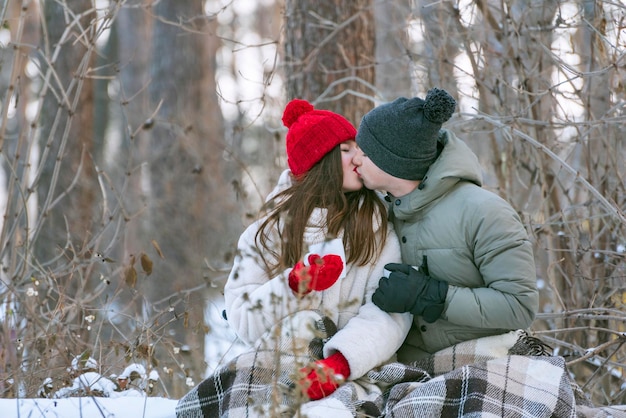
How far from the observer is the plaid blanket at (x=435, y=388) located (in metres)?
3.12

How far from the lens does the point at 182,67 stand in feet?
36.9

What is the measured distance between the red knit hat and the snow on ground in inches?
48.9

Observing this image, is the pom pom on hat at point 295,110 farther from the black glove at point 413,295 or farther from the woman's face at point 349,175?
the black glove at point 413,295

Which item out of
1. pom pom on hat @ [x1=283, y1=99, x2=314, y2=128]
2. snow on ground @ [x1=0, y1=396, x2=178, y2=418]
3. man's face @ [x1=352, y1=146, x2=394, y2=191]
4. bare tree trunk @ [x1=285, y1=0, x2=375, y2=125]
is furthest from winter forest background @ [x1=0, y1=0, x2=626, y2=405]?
pom pom on hat @ [x1=283, y1=99, x2=314, y2=128]

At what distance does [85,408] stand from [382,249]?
1.44 meters

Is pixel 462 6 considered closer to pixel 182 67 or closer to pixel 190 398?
pixel 190 398

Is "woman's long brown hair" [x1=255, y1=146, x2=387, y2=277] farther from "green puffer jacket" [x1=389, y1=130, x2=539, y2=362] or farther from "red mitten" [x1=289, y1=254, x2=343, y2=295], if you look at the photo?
"red mitten" [x1=289, y1=254, x2=343, y2=295]

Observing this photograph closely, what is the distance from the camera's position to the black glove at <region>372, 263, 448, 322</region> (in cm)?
335

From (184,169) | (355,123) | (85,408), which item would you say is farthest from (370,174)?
(184,169)

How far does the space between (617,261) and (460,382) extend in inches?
86.6

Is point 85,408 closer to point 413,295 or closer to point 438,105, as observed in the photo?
point 413,295

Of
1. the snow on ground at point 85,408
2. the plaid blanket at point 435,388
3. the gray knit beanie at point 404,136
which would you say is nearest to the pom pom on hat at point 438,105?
the gray knit beanie at point 404,136

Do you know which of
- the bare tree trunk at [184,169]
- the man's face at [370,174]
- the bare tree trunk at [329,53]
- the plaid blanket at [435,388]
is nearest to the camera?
the plaid blanket at [435,388]

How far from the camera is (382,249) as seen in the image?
144 inches
